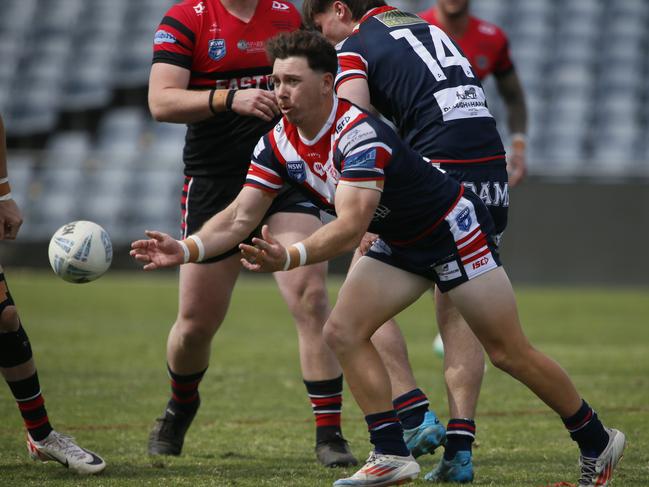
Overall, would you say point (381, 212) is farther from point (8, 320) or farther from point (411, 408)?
point (8, 320)

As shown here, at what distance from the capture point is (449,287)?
4578mm

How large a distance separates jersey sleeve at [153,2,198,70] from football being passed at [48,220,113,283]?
124 cm

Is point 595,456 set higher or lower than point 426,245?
lower

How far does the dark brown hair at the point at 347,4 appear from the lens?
17.4ft

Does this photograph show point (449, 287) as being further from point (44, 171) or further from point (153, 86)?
point (44, 171)

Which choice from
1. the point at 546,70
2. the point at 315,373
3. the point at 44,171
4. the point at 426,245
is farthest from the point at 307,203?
the point at 546,70

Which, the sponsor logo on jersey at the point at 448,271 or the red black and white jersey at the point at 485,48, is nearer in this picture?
the sponsor logo on jersey at the point at 448,271

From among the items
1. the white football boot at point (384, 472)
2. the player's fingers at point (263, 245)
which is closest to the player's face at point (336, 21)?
the player's fingers at point (263, 245)

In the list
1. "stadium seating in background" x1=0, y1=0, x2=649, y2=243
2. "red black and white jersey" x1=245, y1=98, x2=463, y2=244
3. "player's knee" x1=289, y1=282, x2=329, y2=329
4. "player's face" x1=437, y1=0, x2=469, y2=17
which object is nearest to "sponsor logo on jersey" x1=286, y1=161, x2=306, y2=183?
"red black and white jersey" x1=245, y1=98, x2=463, y2=244

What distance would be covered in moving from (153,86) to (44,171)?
15.5 m

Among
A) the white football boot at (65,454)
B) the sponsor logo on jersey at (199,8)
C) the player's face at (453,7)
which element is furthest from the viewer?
the player's face at (453,7)

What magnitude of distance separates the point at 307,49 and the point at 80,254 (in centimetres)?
140

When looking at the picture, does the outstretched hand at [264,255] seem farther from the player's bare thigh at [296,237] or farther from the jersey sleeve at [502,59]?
the jersey sleeve at [502,59]

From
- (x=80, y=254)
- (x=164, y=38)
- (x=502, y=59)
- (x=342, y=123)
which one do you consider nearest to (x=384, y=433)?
(x=342, y=123)
